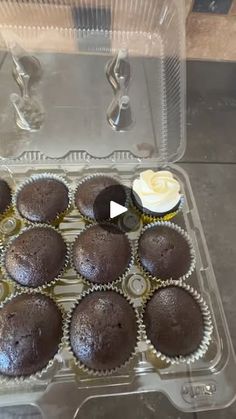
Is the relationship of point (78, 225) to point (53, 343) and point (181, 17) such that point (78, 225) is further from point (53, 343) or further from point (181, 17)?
point (181, 17)

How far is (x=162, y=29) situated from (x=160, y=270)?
119 cm

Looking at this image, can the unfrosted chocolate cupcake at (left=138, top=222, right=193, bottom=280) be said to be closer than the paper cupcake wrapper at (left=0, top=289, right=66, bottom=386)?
No

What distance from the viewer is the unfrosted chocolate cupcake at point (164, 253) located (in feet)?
4.85

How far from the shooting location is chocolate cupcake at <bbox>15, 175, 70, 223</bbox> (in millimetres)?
1586

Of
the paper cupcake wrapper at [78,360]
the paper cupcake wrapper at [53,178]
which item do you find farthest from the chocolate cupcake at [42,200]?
the paper cupcake wrapper at [78,360]

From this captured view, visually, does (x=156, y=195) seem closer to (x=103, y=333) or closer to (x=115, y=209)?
(x=115, y=209)

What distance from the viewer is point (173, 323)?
133cm

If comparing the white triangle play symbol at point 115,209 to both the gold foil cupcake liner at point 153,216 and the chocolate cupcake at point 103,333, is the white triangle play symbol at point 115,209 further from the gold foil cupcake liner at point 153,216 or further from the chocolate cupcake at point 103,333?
the chocolate cupcake at point 103,333

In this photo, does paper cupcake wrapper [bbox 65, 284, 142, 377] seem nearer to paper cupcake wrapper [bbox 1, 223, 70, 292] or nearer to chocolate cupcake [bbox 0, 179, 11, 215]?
paper cupcake wrapper [bbox 1, 223, 70, 292]

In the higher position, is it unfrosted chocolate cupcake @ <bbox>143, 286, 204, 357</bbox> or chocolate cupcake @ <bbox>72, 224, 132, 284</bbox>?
chocolate cupcake @ <bbox>72, 224, 132, 284</bbox>
